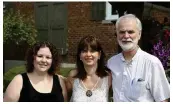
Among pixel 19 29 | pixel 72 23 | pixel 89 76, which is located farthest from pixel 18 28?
pixel 89 76

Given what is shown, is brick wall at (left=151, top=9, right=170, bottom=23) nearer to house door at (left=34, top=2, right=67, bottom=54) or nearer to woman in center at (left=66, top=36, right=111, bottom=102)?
house door at (left=34, top=2, right=67, bottom=54)

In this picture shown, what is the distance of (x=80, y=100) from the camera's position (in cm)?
275

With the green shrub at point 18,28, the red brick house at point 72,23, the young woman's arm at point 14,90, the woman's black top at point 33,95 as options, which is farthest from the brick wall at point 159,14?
the young woman's arm at point 14,90

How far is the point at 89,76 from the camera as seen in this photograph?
285 centimetres

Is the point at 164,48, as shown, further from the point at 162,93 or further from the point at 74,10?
the point at 74,10

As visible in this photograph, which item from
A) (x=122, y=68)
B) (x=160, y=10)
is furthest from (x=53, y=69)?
(x=160, y=10)

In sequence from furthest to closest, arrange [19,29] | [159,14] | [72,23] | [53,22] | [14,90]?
[19,29] → [53,22] → [72,23] → [159,14] → [14,90]

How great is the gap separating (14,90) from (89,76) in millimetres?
634

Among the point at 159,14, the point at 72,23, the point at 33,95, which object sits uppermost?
the point at 159,14

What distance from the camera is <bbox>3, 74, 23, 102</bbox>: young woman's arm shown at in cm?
254

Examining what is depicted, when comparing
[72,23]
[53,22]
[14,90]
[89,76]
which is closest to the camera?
[14,90]

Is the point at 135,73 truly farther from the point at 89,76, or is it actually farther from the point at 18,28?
the point at 18,28

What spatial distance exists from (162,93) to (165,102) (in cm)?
12

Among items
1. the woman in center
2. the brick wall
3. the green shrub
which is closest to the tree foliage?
the green shrub
